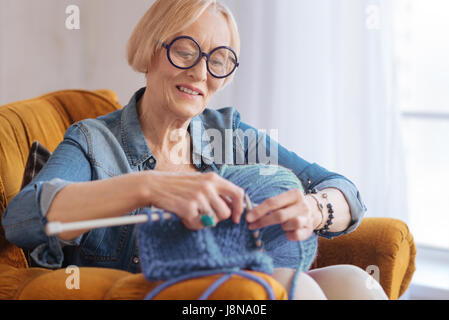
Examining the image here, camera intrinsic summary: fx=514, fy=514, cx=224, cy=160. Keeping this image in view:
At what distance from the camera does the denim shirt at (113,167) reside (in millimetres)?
950

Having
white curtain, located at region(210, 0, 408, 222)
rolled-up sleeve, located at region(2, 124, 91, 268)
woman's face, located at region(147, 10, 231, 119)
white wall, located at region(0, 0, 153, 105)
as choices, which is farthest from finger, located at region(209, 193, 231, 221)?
white wall, located at region(0, 0, 153, 105)

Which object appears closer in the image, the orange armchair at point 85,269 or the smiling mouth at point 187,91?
the orange armchair at point 85,269

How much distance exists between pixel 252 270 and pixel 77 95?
1.10 m

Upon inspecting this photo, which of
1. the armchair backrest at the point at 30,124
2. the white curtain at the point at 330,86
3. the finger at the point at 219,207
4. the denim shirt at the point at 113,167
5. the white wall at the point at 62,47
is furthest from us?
the white wall at the point at 62,47

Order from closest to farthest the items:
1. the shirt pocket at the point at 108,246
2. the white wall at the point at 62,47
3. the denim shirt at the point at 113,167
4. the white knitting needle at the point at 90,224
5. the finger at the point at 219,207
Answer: the white knitting needle at the point at 90,224 < the finger at the point at 219,207 < the denim shirt at the point at 113,167 < the shirt pocket at the point at 108,246 < the white wall at the point at 62,47

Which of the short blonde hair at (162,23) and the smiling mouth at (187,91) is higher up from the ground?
the short blonde hair at (162,23)

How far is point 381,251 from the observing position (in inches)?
50.7

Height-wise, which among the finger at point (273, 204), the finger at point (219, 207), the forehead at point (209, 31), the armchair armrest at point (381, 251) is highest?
the forehead at point (209, 31)

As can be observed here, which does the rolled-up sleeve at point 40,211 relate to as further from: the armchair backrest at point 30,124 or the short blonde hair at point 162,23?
the short blonde hair at point 162,23

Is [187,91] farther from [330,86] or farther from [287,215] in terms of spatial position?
[330,86]

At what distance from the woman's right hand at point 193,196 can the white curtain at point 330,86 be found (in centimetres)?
143

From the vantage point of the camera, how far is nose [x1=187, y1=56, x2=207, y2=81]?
3.97ft

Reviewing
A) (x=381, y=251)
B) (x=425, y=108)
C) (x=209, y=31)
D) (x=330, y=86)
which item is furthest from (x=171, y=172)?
(x=425, y=108)

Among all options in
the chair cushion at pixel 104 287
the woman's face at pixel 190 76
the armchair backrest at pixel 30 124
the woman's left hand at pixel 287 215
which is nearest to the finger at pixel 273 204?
→ the woman's left hand at pixel 287 215
